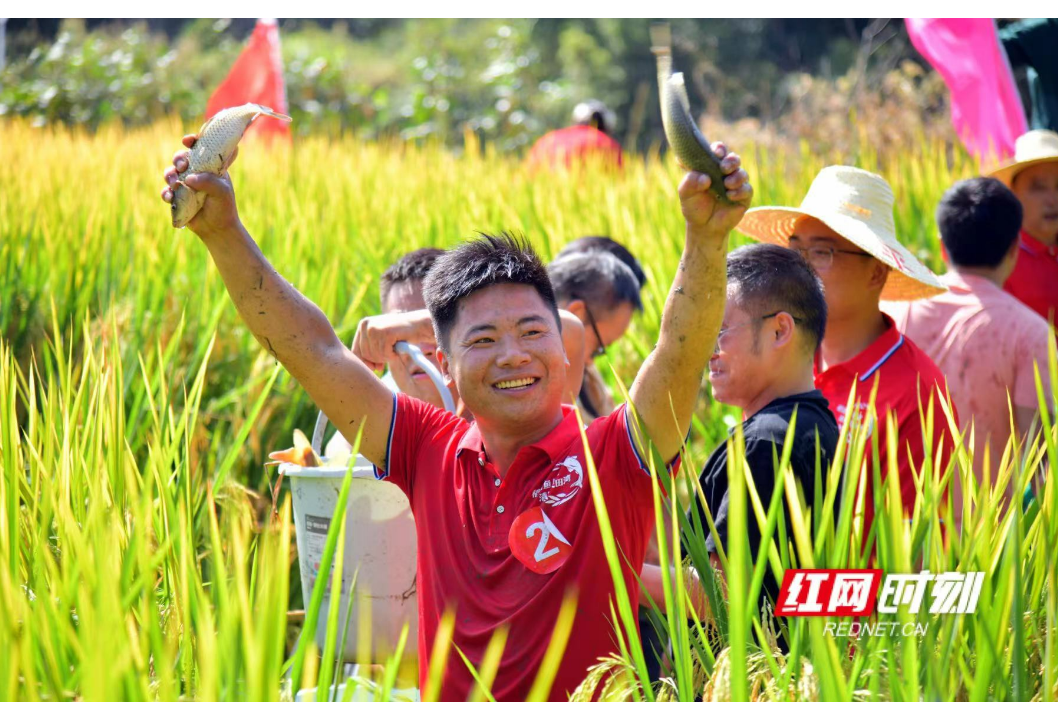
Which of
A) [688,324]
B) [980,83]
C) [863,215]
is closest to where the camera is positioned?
[688,324]

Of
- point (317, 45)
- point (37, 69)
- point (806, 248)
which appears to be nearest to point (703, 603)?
point (806, 248)

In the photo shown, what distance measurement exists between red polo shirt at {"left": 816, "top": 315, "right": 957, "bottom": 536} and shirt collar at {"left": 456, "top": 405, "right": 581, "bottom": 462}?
2.57 ft

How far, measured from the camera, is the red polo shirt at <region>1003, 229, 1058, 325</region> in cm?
442

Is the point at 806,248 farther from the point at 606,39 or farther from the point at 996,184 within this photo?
the point at 606,39

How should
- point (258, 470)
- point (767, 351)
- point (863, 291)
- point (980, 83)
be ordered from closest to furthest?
point (767, 351), point (863, 291), point (258, 470), point (980, 83)

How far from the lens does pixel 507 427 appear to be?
6.67ft

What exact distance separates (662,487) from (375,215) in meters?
4.65

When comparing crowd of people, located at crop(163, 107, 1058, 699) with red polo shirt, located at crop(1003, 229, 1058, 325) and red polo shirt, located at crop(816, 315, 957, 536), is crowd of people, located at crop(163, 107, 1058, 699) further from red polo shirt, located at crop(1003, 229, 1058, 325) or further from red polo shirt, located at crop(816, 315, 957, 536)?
red polo shirt, located at crop(1003, 229, 1058, 325)

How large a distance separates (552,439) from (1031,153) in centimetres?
327

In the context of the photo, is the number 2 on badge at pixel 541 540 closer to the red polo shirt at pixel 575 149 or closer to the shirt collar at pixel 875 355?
the shirt collar at pixel 875 355

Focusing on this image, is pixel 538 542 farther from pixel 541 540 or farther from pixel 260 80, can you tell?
pixel 260 80

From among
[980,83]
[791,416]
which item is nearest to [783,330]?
[791,416]

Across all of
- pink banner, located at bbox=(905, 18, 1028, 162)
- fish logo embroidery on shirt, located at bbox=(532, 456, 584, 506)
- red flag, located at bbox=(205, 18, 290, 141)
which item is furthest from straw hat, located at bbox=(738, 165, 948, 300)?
red flag, located at bbox=(205, 18, 290, 141)

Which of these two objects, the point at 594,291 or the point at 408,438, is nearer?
the point at 408,438
